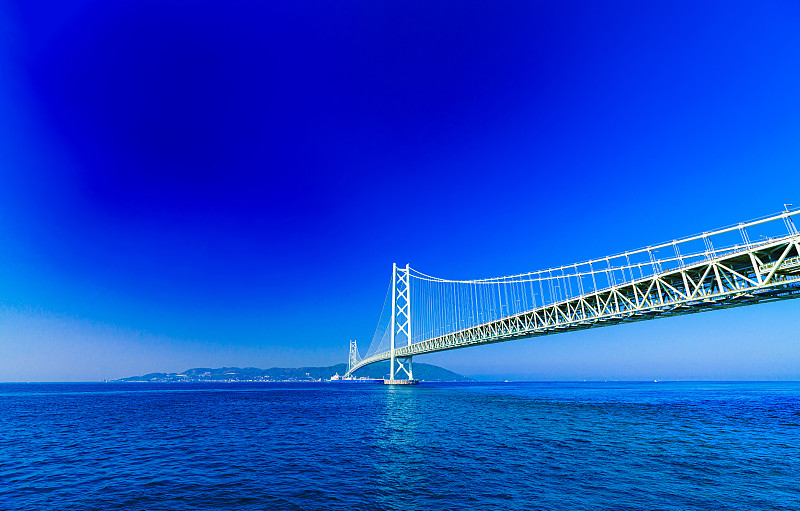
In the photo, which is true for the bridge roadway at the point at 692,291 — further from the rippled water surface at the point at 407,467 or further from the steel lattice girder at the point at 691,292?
the rippled water surface at the point at 407,467

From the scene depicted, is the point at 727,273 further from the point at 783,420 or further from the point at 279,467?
the point at 279,467

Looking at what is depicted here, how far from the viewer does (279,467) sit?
13.8m

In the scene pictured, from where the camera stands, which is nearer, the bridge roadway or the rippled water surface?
the rippled water surface

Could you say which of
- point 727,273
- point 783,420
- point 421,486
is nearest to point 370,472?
point 421,486

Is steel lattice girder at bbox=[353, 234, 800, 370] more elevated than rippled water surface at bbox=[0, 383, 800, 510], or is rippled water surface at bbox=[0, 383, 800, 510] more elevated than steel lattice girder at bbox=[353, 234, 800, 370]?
steel lattice girder at bbox=[353, 234, 800, 370]

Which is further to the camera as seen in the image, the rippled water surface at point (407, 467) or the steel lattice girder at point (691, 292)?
the steel lattice girder at point (691, 292)

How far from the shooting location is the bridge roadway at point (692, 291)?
2169 cm

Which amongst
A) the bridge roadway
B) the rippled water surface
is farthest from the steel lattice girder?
the rippled water surface

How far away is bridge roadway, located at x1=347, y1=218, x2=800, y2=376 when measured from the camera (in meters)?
21.7

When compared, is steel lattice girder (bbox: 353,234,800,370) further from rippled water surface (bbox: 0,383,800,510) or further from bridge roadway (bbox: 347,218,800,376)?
rippled water surface (bbox: 0,383,800,510)

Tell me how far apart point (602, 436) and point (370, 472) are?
13.4 meters

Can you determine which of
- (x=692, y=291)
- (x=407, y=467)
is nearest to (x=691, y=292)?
(x=692, y=291)

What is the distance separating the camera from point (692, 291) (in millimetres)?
28062

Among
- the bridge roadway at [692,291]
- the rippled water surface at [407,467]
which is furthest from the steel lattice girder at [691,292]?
the rippled water surface at [407,467]
